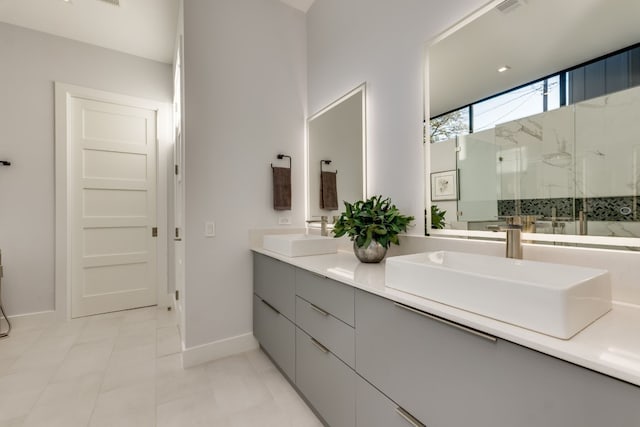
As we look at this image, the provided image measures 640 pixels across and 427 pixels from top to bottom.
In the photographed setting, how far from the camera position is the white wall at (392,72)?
154 cm

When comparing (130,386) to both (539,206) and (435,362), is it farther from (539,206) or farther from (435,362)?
(539,206)

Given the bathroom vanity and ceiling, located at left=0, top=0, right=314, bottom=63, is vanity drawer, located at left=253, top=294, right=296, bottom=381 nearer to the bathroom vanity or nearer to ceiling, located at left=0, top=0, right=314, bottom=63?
the bathroom vanity

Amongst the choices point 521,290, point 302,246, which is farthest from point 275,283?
point 521,290

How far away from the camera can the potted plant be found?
152 centimetres

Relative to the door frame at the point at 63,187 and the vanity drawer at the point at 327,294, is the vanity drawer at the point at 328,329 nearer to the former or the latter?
the vanity drawer at the point at 327,294

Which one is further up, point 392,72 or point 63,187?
point 392,72

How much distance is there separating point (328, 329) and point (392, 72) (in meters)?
1.52

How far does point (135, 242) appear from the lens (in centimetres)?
329

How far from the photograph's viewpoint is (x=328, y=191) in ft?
7.69

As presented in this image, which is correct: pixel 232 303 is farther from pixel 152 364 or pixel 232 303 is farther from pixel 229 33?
pixel 229 33

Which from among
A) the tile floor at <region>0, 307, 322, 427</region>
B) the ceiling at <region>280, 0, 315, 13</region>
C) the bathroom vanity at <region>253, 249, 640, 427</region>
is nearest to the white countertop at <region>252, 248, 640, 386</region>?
the bathroom vanity at <region>253, 249, 640, 427</region>

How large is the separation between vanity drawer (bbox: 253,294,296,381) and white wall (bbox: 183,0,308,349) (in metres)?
0.15

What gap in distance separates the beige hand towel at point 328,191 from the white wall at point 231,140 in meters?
0.26

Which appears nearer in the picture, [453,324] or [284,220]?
[453,324]
